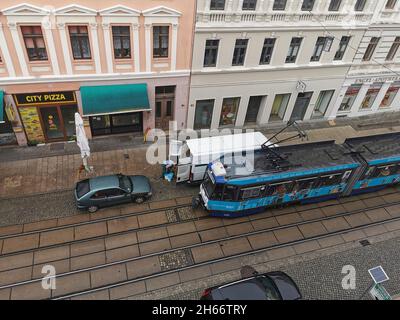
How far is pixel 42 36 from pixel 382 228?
73.6ft

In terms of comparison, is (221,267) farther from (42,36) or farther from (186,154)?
(42,36)

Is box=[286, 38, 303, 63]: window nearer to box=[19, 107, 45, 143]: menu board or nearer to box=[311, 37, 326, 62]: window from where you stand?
box=[311, 37, 326, 62]: window

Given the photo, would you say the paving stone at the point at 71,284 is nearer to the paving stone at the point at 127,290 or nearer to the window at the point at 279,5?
the paving stone at the point at 127,290

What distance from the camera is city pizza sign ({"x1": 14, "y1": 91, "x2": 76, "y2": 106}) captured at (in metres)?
19.5

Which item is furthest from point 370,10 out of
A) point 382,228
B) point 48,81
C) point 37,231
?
point 37,231

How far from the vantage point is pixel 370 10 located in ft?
74.0

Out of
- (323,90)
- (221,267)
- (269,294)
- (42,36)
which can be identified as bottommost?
(221,267)

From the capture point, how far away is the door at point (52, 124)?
818 inches

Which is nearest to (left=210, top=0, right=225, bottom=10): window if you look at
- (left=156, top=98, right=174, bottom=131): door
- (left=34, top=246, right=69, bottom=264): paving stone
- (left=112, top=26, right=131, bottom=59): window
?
(left=112, top=26, right=131, bottom=59): window

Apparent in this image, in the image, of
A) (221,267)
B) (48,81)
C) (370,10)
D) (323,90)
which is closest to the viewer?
(221,267)

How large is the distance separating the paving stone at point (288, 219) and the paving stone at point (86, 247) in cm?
994

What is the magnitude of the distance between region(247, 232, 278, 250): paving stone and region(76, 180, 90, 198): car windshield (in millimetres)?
9149

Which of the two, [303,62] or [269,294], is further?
[303,62]

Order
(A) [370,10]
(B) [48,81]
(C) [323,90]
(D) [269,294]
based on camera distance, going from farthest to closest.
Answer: (C) [323,90] < (A) [370,10] < (B) [48,81] < (D) [269,294]
